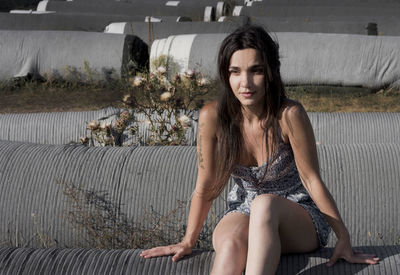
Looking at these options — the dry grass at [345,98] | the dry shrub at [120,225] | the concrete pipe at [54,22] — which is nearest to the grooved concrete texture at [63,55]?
the concrete pipe at [54,22]

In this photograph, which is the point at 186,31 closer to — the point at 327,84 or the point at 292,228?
the point at 327,84

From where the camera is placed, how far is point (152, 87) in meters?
4.00

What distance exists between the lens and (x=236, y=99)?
2.29 m

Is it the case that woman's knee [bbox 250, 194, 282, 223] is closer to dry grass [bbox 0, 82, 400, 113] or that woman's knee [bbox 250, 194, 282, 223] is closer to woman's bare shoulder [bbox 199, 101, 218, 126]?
woman's bare shoulder [bbox 199, 101, 218, 126]

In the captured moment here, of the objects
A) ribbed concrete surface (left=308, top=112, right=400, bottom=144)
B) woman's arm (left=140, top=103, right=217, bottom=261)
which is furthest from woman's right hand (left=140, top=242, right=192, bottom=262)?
ribbed concrete surface (left=308, top=112, right=400, bottom=144)

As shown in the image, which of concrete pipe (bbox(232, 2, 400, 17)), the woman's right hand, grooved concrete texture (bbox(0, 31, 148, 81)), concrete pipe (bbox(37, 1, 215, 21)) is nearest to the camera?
the woman's right hand

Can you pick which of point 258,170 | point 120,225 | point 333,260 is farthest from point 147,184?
point 333,260

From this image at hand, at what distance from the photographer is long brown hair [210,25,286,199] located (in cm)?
214

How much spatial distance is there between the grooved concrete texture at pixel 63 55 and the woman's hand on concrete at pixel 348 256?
5341 millimetres

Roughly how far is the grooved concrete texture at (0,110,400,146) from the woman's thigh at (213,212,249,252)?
5.23 ft

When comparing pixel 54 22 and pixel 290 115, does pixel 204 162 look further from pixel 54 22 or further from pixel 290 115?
pixel 54 22

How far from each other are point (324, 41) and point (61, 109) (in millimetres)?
3142

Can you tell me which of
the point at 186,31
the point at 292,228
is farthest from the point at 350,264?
the point at 186,31

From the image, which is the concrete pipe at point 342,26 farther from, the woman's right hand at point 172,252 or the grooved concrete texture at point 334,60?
the woman's right hand at point 172,252
